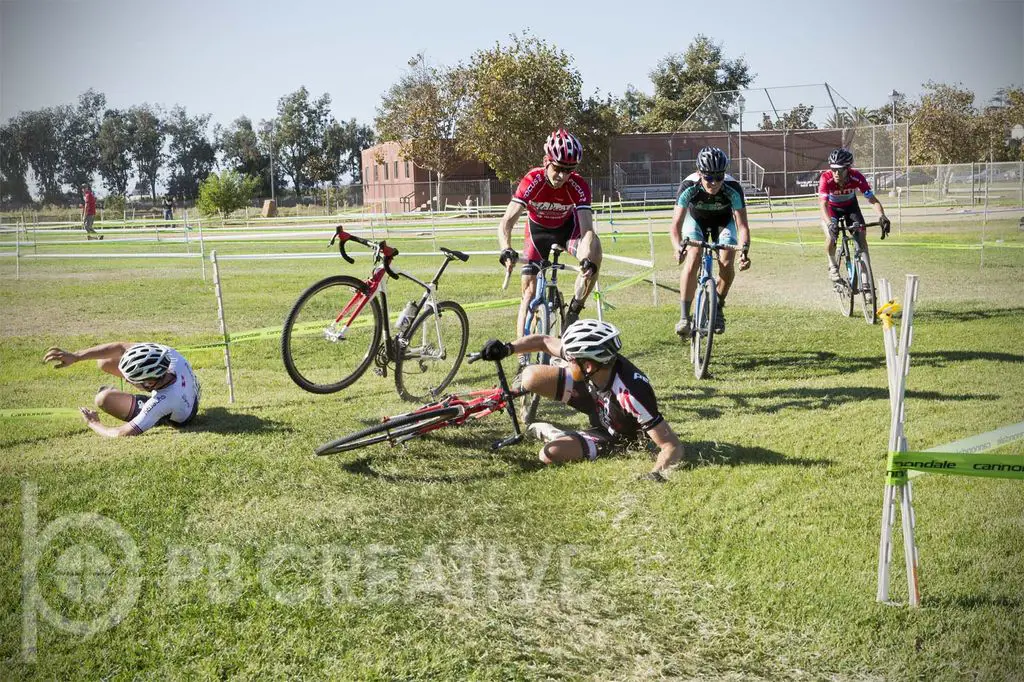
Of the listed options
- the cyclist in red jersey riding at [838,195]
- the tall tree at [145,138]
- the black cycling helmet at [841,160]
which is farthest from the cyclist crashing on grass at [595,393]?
the tall tree at [145,138]

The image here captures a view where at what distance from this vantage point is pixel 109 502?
209 inches

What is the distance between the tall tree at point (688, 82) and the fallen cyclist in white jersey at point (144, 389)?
4273 cm

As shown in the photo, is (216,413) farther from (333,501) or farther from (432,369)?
(333,501)

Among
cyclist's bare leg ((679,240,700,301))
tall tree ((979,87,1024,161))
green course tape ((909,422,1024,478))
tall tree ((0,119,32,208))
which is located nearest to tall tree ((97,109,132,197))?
tall tree ((0,119,32,208))

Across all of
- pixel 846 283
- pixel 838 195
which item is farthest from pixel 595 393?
pixel 838 195

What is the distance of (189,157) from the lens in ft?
127

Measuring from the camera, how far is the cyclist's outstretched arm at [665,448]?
5.87 metres

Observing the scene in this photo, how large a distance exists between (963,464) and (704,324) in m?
4.69

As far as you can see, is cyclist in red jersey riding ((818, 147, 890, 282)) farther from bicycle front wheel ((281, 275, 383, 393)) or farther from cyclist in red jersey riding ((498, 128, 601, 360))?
bicycle front wheel ((281, 275, 383, 393))

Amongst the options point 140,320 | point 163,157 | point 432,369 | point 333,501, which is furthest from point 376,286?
point 163,157

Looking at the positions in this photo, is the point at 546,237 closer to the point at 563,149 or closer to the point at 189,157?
the point at 563,149

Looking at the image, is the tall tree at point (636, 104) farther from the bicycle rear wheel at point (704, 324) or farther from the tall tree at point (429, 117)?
the bicycle rear wheel at point (704, 324)

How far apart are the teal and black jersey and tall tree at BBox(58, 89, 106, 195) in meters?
5.88

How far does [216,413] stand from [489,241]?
19908 millimetres
